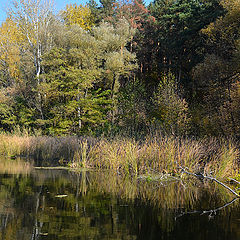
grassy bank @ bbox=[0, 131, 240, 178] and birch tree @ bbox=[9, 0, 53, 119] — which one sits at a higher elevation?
birch tree @ bbox=[9, 0, 53, 119]

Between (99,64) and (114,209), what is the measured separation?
21.4 metres

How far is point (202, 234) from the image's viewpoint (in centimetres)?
498

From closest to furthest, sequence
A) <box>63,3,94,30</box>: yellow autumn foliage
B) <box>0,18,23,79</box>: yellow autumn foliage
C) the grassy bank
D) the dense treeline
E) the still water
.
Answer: the still water
the grassy bank
the dense treeline
<box>0,18,23,79</box>: yellow autumn foliage
<box>63,3,94,30</box>: yellow autumn foliage

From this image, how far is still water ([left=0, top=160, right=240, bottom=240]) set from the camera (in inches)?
197

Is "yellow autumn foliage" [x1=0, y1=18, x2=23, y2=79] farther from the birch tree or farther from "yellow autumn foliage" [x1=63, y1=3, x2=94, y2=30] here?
"yellow autumn foliage" [x1=63, y1=3, x2=94, y2=30]

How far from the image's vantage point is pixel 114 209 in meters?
6.45

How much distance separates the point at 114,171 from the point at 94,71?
15318mm

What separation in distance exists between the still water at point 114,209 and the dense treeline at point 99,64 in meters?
9.63

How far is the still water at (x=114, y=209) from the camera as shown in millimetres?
5004

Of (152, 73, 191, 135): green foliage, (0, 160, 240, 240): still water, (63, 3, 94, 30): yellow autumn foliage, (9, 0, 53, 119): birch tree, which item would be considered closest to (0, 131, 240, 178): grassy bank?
(0, 160, 240, 240): still water

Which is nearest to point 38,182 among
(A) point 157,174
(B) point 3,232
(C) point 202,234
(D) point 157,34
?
(A) point 157,174

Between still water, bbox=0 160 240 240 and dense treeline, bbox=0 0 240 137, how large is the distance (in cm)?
963

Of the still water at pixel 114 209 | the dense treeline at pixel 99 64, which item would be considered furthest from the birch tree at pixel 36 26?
the still water at pixel 114 209

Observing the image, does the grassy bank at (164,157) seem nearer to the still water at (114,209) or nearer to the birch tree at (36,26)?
the still water at (114,209)
